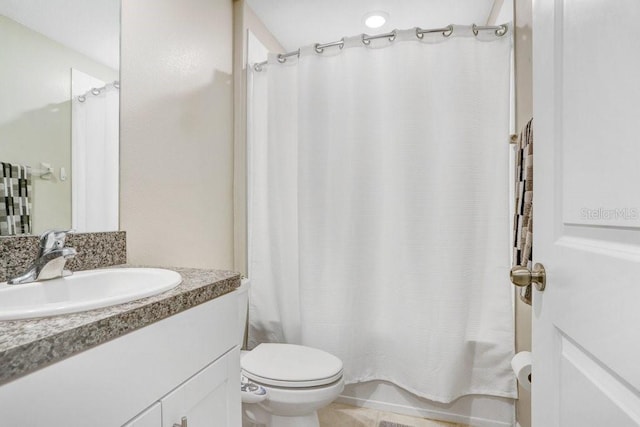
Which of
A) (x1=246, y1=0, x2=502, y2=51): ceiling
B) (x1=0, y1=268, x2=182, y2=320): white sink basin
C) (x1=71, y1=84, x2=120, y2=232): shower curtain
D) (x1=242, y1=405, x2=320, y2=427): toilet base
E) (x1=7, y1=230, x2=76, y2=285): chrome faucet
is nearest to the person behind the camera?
(x1=0, y1=268, x2=182, y2=320): white sink basin

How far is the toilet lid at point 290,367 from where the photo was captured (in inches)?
52.4

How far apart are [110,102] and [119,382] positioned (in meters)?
0.98

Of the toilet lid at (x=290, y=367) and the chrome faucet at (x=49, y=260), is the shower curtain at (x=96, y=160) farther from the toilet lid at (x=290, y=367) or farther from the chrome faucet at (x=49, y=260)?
the toilet lid at (x=290, y=367)

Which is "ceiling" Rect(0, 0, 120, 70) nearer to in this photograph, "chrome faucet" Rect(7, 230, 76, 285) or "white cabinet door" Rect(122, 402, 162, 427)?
"chrome faucet" Rect(7, 230, 76, 285)

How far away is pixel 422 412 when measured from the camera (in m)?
1.77

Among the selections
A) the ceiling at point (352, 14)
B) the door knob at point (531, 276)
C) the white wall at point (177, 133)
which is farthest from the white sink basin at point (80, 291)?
the ceiling at point (352, 14)

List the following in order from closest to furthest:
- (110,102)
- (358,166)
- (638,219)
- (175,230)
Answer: (638,219) < (110,102) < (175,230) < (358,166)

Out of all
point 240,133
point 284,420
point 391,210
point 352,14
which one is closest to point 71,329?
point 284,420

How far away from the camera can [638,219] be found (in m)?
0.44

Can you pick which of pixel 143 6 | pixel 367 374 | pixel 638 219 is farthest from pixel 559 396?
pixel 143 6

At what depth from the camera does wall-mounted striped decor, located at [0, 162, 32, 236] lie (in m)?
0.89

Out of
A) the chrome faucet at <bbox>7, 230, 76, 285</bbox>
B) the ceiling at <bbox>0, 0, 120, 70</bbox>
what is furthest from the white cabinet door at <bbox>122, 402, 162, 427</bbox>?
the ceiling at <bbox>0, 0, 120, 70</bbox>

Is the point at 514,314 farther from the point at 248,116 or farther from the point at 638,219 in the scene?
the point at 248,116

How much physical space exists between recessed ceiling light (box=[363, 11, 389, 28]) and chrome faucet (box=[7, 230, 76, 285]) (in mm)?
1937
